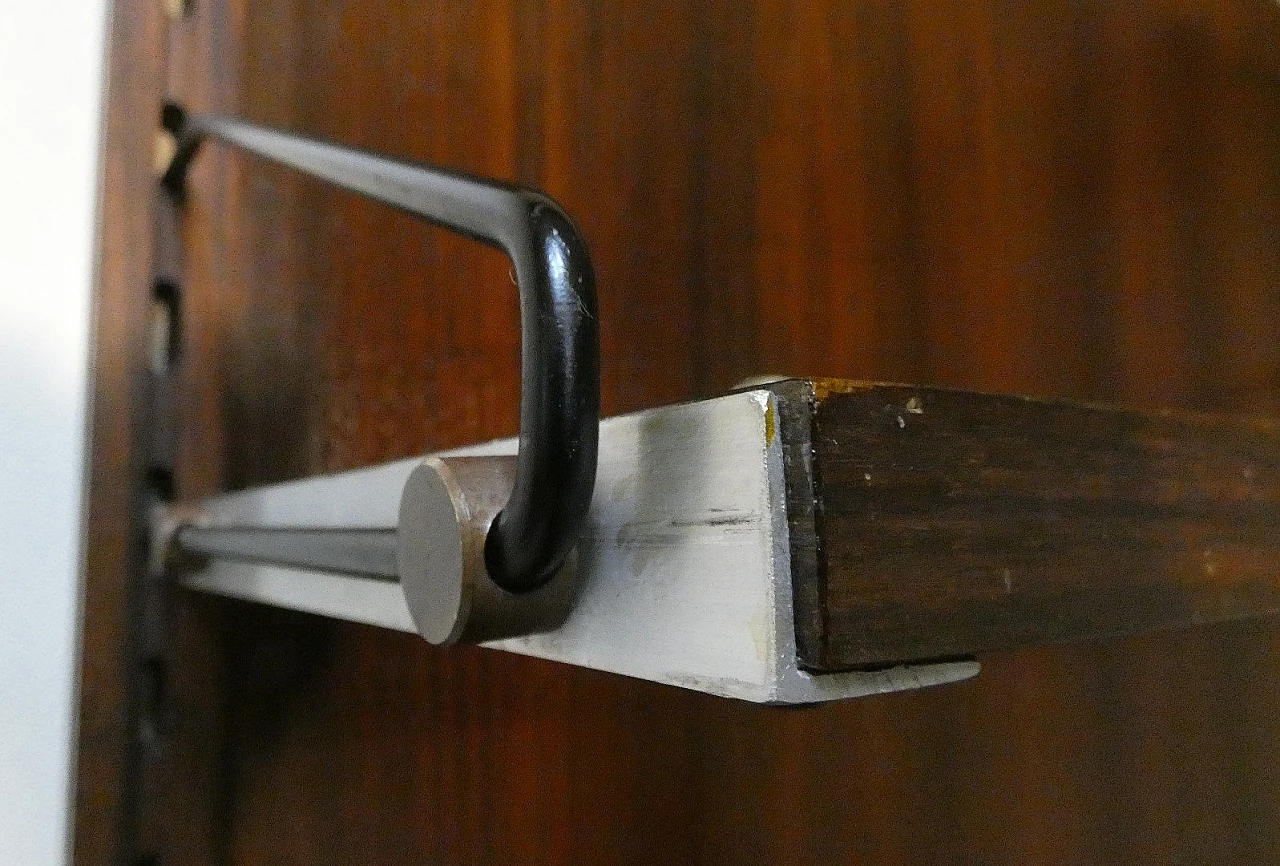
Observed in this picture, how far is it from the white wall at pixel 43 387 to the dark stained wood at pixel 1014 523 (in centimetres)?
44

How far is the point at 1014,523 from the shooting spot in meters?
0.17

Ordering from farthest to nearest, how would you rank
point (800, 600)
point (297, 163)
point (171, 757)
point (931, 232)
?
point (931, 232) < point (171, 757) < point (297, 163) < point (800, 600)

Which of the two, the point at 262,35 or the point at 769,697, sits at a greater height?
the point at 262,35

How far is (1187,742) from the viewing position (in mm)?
626

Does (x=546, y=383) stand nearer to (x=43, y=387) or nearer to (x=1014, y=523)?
(x=1014, y=523)

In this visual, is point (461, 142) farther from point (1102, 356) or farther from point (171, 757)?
point (1102, 356)

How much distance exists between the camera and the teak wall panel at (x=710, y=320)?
1.47 ft

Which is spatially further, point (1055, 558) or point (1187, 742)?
point (1187, 742)

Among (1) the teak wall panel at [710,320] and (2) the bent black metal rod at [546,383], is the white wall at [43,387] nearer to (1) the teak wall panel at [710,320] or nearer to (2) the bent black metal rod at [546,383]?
(1) the teak wall panel at [710,320]

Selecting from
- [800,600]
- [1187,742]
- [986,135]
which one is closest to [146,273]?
[800,600]

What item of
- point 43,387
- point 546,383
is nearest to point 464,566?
point 546,383

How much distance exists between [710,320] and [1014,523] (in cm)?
40

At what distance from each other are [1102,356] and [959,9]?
0.28 metres

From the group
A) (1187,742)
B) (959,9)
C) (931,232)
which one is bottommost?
(1187,742)
